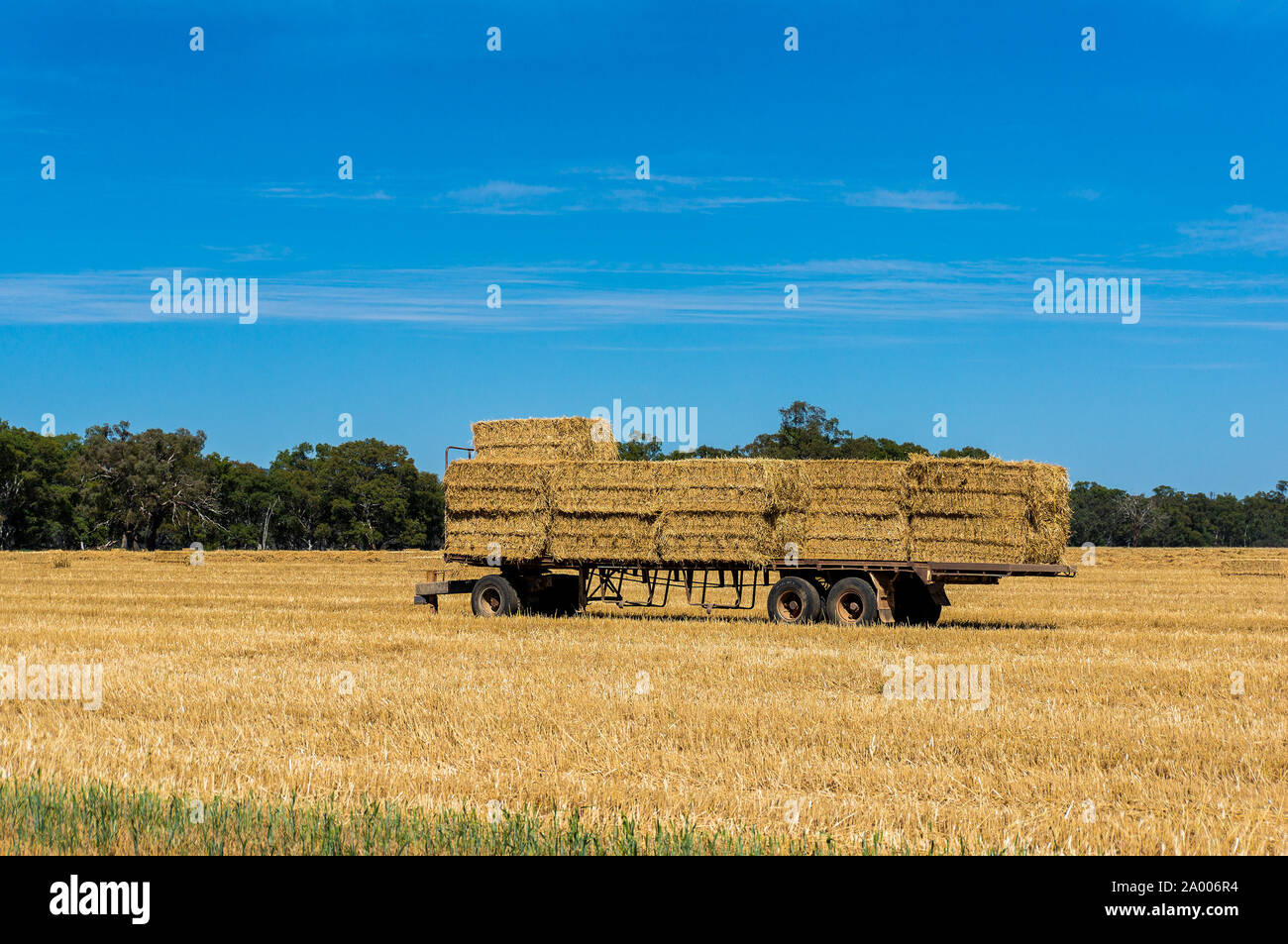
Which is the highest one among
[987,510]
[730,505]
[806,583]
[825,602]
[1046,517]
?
[730,505]

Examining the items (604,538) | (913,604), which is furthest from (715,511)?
(913,604)

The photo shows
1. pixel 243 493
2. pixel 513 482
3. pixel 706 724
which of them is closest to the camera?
pixel 706 724

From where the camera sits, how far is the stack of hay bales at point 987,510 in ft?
66.3

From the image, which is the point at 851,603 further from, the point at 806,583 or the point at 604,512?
the point at 604,512

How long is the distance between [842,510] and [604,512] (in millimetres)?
4473

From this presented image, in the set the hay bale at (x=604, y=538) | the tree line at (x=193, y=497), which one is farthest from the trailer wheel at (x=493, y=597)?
the tree line at (x=193, y=497)

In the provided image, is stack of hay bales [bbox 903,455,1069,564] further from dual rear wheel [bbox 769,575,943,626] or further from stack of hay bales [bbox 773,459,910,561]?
dual rear wheel [bbox 769,575,943,626]

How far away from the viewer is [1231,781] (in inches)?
323

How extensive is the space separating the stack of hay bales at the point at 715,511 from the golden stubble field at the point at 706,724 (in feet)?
4.51

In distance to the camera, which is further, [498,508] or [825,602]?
[498,508]

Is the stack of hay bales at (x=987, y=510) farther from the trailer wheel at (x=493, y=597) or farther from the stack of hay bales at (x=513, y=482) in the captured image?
the trailer wheel at (x=493, y=597)

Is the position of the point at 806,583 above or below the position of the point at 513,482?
below

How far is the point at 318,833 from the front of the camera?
6.02 metres

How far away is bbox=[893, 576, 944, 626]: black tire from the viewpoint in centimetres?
2130
